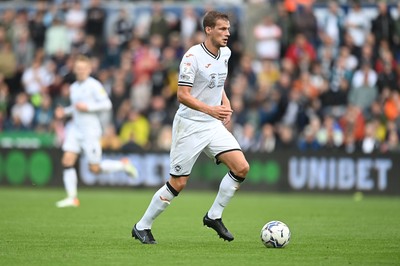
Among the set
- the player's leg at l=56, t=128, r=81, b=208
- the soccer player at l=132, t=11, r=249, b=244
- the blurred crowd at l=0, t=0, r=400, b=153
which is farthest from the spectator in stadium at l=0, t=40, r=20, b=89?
the soccer player at l=132, t=11, r=249, b=244

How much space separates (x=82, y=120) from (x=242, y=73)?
8153mm

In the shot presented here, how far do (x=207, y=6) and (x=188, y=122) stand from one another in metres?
16.2

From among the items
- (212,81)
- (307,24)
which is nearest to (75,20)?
(307,24)

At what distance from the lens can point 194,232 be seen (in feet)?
43.6

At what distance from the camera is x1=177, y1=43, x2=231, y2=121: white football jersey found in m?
11.5

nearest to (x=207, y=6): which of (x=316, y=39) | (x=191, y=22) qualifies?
(x=191, y=22)

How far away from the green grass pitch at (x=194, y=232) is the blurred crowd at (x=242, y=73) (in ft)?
10.6

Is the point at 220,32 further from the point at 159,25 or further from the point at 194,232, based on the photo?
the point at 159,25

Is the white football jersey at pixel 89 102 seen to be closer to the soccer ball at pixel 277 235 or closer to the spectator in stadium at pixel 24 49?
the soccer ball at pixel 277 235

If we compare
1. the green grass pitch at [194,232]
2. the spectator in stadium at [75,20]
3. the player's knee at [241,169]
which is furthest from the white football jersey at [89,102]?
the spectator in stadium at [75,20]

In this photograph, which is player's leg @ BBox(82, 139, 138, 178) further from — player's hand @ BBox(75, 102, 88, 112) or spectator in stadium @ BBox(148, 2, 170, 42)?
spectator in stadium @ BBox(148, 2, 170, 42)

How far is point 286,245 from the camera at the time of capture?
11320mm

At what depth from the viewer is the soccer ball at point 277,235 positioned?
11.1 m

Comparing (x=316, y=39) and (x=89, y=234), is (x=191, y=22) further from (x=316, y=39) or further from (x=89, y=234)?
(x=89, y=234)
